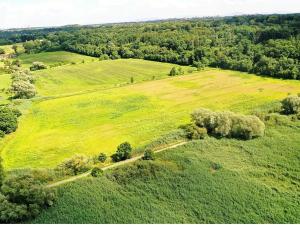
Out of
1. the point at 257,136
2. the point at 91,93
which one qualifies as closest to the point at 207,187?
the point at 257,136

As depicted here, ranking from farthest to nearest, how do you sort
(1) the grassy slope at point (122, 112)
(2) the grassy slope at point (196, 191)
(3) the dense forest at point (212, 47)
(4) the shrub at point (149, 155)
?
1. (3) the dense forest at point (212, 47)
2. (1) the grassy slope at point (122, 112)
3. (4) the shrub at point (149, 155)
4. (2) the grassy slope at point (196, 191)

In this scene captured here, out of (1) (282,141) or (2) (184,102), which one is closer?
(1) (282,141)

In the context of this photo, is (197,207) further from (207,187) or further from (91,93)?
(91,93)

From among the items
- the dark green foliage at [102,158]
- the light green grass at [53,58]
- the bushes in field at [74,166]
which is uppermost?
the bushes in field at [74,166]

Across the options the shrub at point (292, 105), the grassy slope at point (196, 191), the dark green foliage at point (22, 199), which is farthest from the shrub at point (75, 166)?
the shrub at point (292, 105)

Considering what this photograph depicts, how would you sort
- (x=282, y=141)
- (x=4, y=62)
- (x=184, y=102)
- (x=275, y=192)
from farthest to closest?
(x=4, y=62)
(x=184, y=102)
(x=282, y=141)
(x=275, y=192)

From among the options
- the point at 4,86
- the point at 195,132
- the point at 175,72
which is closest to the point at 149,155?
the point at 195,132

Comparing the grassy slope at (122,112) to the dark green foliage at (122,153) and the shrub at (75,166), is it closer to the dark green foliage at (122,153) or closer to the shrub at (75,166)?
the dark green foliage at (122,153)

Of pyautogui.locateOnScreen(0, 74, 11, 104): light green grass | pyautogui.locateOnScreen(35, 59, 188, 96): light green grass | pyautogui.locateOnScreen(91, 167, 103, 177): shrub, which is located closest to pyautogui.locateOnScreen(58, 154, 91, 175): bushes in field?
pyautogui.locateOnScreen(91, 167, 103, 177): shrub
